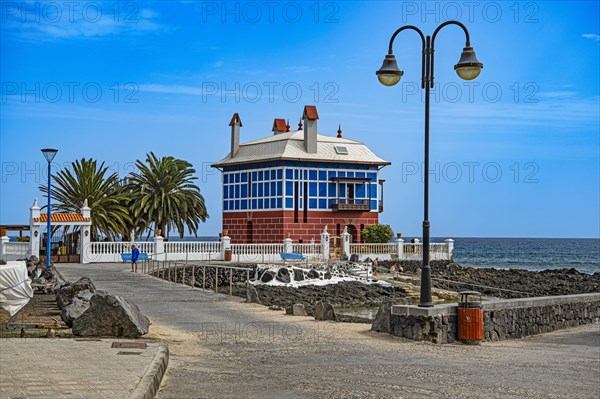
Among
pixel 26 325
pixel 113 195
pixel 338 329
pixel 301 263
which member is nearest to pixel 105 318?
pixel 26 325

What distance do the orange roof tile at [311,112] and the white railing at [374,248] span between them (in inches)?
429

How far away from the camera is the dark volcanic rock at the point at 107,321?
14.9m

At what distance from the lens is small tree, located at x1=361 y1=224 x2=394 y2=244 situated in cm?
5953

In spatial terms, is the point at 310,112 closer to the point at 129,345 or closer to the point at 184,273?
the point at 184,273

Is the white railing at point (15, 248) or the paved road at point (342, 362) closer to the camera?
the paved road at point (342, 362)

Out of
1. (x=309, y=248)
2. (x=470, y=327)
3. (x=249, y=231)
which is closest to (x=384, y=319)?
(x=470, y=327)

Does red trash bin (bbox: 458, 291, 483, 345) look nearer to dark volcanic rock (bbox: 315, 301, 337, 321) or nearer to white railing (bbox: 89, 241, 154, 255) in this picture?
dark volcanic rock (bbox: 315, 301, 337, 321)

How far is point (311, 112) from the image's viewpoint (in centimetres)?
6250

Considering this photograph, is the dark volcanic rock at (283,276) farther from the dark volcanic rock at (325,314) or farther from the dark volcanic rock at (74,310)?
the dark volcanic rock at (74,310)

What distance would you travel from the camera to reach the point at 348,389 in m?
11.0

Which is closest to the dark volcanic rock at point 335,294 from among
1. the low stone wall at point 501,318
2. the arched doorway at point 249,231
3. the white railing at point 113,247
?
the low stone wall at point 501,318

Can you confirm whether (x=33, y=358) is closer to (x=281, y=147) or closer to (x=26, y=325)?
(x=26, y=325)

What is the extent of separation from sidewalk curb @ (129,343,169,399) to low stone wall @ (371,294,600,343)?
595 cm

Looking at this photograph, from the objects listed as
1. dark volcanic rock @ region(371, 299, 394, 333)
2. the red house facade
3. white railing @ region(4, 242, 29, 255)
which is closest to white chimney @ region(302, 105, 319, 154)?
the red house facade
